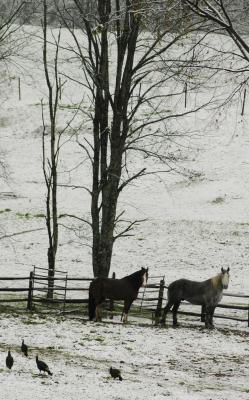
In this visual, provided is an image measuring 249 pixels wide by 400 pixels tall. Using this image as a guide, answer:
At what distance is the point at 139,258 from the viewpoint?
32.4 meters

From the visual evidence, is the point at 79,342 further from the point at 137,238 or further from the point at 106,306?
the point at 137,238

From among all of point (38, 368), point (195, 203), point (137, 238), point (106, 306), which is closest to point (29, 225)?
point (137, 238)

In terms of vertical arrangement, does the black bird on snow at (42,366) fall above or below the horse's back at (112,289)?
below

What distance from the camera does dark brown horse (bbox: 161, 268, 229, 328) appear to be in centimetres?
1659

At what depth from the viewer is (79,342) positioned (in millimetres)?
13164

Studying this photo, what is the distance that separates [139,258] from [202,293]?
51.5 ft

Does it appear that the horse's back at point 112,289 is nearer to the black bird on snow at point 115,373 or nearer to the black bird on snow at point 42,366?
the black bird on snow at point 115,373

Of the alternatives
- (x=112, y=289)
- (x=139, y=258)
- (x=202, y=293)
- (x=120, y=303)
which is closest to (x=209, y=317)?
(x=202, y=293)

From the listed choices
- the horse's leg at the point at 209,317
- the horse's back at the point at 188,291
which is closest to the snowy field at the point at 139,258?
the horse's leg at the point at 209,317

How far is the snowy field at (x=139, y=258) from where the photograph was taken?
10242 mm

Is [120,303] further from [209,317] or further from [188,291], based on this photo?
[209,317]

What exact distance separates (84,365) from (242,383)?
127 inches

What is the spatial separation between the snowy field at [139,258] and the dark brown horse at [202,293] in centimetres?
74

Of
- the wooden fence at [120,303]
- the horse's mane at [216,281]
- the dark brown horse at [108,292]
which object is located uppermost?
the horse's mane at [216,281]
